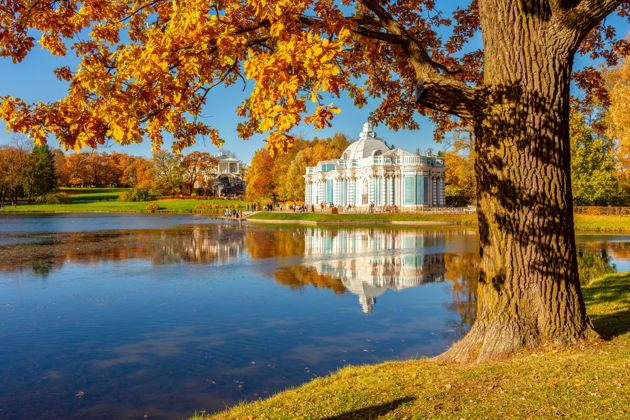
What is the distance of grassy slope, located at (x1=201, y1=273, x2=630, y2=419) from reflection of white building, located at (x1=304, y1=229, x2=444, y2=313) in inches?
176

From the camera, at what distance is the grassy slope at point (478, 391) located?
4.05 meters

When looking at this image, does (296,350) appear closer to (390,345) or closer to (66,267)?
(390,345)

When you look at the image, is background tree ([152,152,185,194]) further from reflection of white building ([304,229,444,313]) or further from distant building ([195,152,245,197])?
reflection of white building ([304,229,444,313])

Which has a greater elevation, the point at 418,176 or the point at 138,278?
the point at 418,176

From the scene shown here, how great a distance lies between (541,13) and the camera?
5.66 metres

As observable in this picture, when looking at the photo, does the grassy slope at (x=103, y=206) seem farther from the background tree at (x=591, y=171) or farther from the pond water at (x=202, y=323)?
the pond water at (x=202, y=323)

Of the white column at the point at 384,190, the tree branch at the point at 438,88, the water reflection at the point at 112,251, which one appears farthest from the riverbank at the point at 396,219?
the tree branch at the point at 438,88

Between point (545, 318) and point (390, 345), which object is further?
point (390, 345)

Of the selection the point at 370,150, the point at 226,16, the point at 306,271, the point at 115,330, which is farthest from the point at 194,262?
the point at 370,150

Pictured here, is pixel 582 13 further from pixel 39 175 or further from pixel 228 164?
pixel 228 164

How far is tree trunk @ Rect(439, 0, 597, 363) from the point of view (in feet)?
18.7

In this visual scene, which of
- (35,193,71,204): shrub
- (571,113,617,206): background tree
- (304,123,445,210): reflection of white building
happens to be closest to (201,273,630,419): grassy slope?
(571,113,617,206): background tree

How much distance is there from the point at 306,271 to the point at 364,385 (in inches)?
385

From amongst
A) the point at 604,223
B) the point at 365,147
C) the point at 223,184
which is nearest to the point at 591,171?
the point at 604,223
